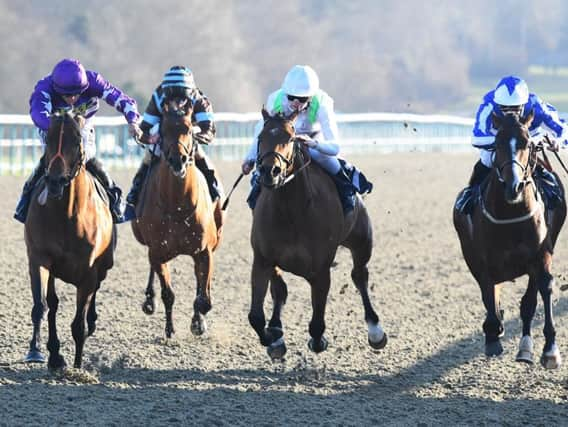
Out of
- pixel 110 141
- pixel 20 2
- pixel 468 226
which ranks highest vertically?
pixel 20 2

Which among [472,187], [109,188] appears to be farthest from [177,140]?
[472,187]

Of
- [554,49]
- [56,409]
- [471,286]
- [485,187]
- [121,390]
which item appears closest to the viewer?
[56,409]

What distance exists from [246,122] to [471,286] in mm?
17700

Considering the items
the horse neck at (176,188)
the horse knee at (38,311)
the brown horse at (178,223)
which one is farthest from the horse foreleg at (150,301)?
A: the horse knee at (38,311)

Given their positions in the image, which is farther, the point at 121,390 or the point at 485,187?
the point at 485,187

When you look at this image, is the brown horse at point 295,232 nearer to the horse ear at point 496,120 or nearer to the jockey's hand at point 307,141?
the jockey's hand at point 307,141

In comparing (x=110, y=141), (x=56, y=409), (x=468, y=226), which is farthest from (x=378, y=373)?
(x=110, y=141)

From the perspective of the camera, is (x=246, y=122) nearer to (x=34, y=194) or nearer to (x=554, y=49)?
(x=34, y=194)

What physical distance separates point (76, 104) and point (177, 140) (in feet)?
2.57

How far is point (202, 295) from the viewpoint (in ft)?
28.7

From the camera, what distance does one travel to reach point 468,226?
8141mm

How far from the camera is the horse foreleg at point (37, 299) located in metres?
7.25

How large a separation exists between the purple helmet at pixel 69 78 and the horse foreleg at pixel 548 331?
120 inches

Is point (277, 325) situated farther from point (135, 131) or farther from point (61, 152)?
point (61, 152)
